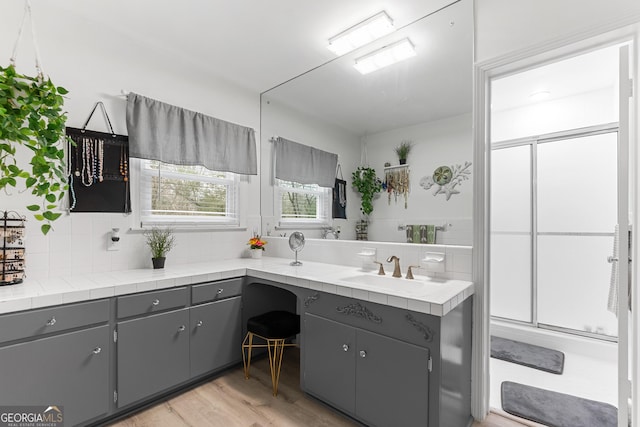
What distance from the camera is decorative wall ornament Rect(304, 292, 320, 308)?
2.00m

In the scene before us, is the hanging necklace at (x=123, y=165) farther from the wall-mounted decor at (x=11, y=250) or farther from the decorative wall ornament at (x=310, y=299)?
the decorative wall ornament at (x=310, y=299)

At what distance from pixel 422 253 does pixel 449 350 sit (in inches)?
28.4

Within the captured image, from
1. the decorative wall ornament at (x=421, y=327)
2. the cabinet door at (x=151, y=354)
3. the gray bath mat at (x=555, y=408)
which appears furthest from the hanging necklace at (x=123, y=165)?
the gray bath mat at (x=555, y=408)

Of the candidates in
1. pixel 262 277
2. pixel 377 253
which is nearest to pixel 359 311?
pixel 377 253

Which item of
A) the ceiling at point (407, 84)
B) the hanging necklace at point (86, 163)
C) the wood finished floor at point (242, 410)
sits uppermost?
the ceiling at point (407, 84)

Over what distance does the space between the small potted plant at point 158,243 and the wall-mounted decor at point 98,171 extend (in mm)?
266

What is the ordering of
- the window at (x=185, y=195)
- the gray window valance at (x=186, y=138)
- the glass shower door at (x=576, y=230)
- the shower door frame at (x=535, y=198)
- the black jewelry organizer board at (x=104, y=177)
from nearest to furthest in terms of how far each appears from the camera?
the black jewelry organizer board at (x=104, y=177) < the gray window valance at (x=186, y=138) < the window at (x=185, y=195) < the glass shower door at (x=576, y=230) < the shower door frame at (x=535, y=198)

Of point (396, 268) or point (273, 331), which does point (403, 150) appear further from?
point (273, 331)

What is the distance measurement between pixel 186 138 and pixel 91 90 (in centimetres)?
72

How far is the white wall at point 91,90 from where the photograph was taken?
2.01 metres

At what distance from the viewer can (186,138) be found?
2734 mm

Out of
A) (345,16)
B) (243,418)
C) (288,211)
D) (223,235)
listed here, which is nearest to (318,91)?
(345,16)

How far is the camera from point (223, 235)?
120 inches

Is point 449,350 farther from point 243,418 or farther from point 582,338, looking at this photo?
point 582,338
